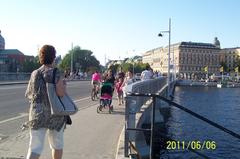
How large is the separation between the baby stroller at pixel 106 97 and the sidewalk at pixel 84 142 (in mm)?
3092

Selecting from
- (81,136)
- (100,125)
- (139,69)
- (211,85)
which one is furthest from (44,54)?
(139,69)

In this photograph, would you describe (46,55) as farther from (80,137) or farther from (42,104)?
(80,137)

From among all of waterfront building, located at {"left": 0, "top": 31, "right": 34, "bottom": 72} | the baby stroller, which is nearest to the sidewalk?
the baby stroller

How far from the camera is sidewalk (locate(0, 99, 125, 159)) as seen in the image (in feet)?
30.5

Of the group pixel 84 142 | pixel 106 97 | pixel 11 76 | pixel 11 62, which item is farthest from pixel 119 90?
pixel 11 62

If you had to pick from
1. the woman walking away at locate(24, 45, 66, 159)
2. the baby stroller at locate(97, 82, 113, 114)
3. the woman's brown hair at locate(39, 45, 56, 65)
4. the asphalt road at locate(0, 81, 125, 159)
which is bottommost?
the asphalt road at locate(0, 81, 125, 159)

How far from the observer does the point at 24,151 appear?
9.52 m

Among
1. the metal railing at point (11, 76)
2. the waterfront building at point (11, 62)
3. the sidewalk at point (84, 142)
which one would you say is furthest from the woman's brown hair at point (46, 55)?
the waterfront building at point (11, 62)

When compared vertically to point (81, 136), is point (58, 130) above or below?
above

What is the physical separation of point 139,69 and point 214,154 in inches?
7054

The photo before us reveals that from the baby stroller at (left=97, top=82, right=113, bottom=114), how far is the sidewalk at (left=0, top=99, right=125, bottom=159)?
309cm

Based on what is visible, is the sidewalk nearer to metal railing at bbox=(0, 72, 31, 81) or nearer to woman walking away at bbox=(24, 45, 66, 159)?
woman walking away at bbox=(24, 45, 66, 159)

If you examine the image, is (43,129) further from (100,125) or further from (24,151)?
(100,125)

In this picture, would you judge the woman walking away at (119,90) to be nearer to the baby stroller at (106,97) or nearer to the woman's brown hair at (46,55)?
the baby stroller at (106,97)
